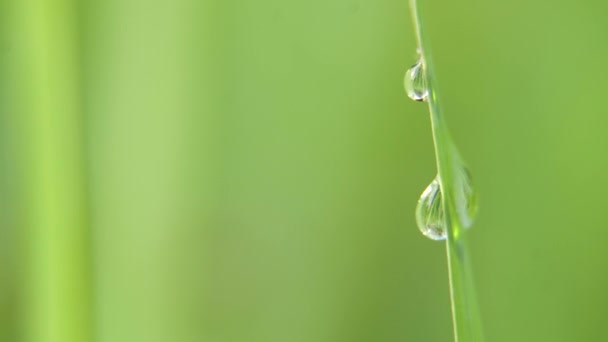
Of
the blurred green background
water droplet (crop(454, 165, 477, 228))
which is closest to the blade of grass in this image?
water droplet (crop(454, 165, 477, 228))

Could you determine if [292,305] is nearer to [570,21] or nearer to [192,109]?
[192,109]

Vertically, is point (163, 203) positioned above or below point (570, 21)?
below

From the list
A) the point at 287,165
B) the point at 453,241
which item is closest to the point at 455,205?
the point at 453,241

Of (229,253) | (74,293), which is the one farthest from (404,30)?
(74,293)

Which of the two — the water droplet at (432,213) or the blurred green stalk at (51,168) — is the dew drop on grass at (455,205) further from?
the blurred green stalk at (51,168)

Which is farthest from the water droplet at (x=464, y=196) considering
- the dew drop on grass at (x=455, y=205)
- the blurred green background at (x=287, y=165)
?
the blurred green background at (x=287, y=165)

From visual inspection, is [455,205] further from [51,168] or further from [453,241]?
[51,168]
